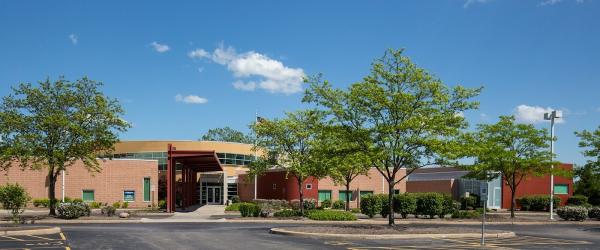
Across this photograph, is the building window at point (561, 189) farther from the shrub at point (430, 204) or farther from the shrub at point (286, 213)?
the shrub at point (286, 213)

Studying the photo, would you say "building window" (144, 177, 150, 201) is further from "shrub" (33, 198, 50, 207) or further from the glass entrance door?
the glass entrance door

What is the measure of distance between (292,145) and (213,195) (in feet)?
104

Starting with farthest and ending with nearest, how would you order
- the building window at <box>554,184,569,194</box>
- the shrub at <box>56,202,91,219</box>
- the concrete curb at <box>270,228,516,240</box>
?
the building window at <box>554,184,569,194</box>
the shrub at <box>56,202,91,219</box>
the concrete curb at <box>270,228,516,240</box>

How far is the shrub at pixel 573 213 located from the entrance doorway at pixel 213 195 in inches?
1566

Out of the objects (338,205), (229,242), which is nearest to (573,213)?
(338,205)

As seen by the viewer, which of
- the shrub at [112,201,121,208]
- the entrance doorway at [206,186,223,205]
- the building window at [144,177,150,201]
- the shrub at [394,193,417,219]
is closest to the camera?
the shrub at [394,193,417,219]

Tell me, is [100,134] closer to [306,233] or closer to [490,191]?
[306,233]

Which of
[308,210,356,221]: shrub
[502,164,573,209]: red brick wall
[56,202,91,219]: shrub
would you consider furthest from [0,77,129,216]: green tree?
[502,164,573,209]: red brick wall

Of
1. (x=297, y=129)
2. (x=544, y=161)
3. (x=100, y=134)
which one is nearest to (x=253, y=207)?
(x=297, y=129)

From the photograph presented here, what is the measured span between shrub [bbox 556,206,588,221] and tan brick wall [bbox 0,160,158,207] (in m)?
35.2

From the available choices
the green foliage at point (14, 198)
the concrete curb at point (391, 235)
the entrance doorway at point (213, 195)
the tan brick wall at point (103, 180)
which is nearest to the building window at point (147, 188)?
the tan brick wall at point (103, 180)

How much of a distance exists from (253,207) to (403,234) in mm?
15904

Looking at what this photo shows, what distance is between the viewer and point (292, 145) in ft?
131

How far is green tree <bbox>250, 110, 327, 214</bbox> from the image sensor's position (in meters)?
37.7
